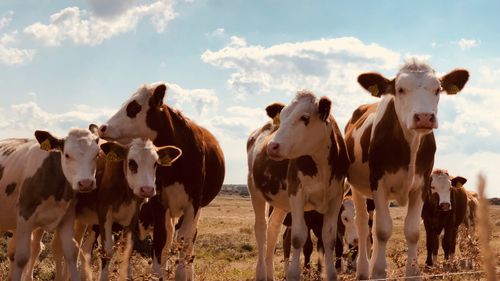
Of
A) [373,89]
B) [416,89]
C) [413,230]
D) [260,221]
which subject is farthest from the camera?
[260,221]

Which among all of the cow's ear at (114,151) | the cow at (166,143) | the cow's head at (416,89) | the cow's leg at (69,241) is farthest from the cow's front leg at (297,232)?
the cow's leg at (69,241)

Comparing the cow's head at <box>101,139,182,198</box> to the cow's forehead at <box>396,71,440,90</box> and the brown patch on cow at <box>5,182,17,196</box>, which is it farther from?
the cow's forehead at <box>396,71,440,90</box>

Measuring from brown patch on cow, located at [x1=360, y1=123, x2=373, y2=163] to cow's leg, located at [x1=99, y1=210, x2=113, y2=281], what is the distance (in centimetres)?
360

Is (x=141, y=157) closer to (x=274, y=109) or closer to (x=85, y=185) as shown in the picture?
(x=85, y=185)

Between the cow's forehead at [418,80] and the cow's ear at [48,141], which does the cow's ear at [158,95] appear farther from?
the cow's forehead at [418,80]

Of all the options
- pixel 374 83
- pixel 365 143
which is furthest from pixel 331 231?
pixel 374 83

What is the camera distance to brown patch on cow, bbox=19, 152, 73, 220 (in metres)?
7.81

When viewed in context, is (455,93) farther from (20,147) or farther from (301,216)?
(20,147)

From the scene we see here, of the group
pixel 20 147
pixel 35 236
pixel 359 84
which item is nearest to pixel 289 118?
pixel 359 84

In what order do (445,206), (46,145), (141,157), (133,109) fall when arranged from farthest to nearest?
(445,206) → (133,109) → (46,145) → (141,157)

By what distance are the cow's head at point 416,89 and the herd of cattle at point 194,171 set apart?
13 millimetres

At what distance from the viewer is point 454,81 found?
7.38 meters

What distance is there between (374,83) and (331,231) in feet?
6.42

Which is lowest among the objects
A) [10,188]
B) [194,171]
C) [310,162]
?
[10,188]
